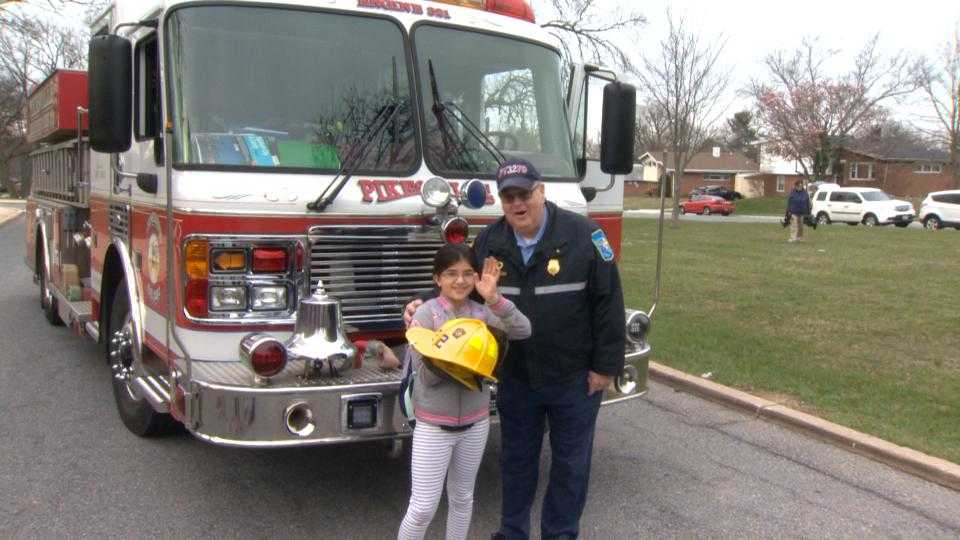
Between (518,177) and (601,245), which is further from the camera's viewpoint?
(601,245)

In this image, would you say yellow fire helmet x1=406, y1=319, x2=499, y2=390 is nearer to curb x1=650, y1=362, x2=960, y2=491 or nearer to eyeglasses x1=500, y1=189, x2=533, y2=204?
eyeglasses x1=500, y1=189, x2=533, y2=204

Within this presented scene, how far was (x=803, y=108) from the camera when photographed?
50.2 m

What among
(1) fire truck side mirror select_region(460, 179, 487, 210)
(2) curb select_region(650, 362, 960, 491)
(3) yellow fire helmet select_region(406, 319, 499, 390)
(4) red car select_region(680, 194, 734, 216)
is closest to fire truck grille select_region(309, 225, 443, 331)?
(1) fire truck side mirror select_region(460, 179, 487, 210)

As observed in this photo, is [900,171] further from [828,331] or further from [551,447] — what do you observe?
[551,447]

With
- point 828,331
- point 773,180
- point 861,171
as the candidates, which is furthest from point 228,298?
point 773,180

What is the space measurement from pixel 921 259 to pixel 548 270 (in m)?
16.1

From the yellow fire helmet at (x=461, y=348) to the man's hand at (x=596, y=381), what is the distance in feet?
1.58

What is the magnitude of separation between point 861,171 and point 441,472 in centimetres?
7140

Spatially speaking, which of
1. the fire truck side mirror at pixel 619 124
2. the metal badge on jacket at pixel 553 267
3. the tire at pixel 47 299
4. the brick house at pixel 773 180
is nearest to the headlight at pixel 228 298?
the metal badge on jacket at pixel 553 267

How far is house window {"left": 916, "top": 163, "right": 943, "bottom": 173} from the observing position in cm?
6394

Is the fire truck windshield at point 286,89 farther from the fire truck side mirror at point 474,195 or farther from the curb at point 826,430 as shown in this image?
the curb at point 826,430

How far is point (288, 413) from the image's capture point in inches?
145

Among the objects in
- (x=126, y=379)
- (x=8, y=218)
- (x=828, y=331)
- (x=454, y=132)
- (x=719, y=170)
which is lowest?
(x=8, y=218)

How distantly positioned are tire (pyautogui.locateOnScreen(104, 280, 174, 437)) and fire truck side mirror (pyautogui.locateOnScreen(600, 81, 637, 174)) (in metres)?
2.97
